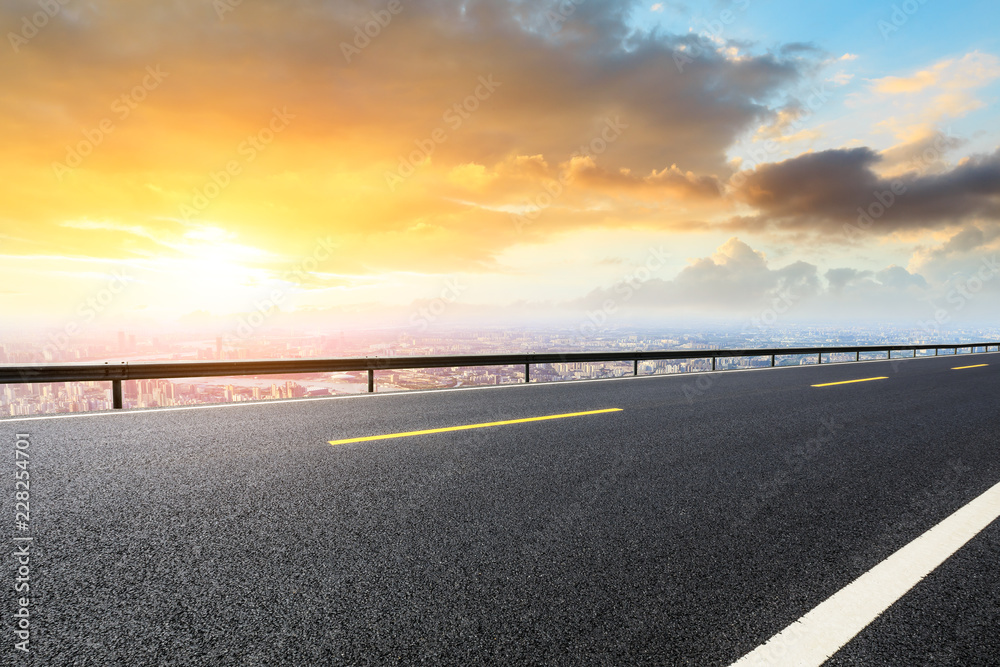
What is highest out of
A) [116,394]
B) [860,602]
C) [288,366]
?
[288,366]

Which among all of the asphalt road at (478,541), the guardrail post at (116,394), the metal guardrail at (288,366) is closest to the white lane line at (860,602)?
the asphalt road at (478,541)

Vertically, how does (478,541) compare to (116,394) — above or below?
below

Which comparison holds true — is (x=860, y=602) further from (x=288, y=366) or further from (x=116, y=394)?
(x=116, y=394)

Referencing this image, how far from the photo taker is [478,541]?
3221mm

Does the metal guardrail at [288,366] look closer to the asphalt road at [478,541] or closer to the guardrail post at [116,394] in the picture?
the guardrail post at [116,394]

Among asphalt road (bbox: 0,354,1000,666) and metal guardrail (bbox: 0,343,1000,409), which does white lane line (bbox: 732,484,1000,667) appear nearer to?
asphalt road (bbox: 0,354,1000,666)

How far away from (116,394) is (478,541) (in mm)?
7540

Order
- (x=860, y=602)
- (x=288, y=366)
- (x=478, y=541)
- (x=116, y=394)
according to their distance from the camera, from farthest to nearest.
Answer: (x=288, y=366) < (x=116, y=394) < (x=478, y=541) < (x=860, y=602)

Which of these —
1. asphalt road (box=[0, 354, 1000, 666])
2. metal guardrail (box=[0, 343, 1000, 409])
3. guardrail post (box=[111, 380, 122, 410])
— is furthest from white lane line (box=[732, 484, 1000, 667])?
guardrail post (box=[111, 380, 122, 410])

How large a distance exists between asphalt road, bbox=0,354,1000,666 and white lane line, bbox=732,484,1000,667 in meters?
0.05

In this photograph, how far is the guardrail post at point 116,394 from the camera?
7824mm

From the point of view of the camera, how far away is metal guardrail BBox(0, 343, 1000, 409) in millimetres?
7636

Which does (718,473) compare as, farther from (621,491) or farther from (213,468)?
(213,468)

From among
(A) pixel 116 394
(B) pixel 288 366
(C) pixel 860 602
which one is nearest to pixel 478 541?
(C) pixel 860 602
